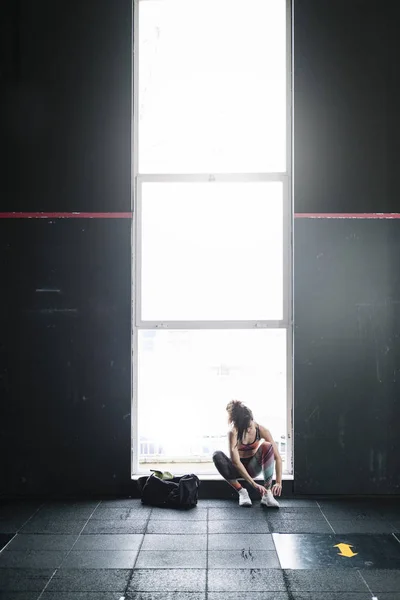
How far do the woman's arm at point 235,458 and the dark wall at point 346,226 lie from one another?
47 centimetres

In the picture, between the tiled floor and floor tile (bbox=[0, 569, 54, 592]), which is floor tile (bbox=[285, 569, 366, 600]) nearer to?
the tiled floor

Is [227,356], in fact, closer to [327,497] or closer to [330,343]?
[330,343]

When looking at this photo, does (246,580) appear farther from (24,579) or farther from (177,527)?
(24,579)

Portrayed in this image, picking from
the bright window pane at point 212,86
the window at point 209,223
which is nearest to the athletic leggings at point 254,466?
the window at point 209,223

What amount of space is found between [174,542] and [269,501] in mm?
889

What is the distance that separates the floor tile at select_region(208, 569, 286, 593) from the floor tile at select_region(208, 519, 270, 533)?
55 centimetres

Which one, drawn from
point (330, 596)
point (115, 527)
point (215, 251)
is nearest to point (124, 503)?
point (115, 527)

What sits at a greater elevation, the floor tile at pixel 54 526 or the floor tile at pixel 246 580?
the floor tile at pixel 246 580

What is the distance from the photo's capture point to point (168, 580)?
9.35 feet

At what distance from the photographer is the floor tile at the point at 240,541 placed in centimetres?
324

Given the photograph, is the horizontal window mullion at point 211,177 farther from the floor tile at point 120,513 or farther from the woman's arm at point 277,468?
the floor tile at point 120,513

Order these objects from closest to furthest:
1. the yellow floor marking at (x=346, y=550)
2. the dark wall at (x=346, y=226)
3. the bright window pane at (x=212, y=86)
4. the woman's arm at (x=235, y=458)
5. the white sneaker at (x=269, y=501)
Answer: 1. the yellow floor marking at (x=346, y=550)
2. the white sneaker at (x=269, y=501)
3. the woman's arm at (x=235, y=458)
4. the dark wall at (x=346, y=226)
5. the bright window pane at (x=212, y=86)

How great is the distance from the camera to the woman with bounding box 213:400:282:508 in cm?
406

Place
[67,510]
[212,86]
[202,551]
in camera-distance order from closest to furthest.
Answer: [202,551] → [67,510] → [212,86]
